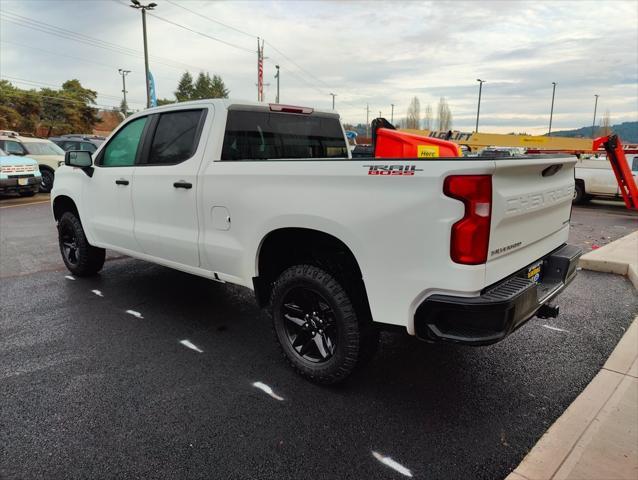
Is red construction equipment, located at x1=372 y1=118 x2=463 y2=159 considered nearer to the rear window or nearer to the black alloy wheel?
the rear window

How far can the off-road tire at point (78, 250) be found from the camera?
5.46 meters

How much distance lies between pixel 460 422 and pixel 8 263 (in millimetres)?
6493

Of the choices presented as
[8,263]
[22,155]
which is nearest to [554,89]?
[22,155]

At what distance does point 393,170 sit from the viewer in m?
2.50

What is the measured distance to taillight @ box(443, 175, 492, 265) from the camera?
7.56 feet

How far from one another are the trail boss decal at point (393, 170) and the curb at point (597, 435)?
1586 mm

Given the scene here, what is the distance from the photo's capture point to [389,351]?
380 cm

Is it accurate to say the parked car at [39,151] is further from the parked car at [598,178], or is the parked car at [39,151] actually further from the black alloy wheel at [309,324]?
the parked car at [598,178]

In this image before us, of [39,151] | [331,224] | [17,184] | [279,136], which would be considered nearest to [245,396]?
[331,224]

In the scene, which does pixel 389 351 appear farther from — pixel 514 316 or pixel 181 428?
pixel 181 428

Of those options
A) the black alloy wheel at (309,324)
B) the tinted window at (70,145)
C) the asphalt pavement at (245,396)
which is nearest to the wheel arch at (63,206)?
the asphalt pavement at (245,396)

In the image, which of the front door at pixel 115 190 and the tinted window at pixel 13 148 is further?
the tinted window at pixel 13 148

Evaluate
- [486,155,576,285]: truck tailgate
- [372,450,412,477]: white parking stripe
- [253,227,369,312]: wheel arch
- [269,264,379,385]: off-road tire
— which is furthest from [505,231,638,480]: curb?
[253,227,369,312]: wheel arch

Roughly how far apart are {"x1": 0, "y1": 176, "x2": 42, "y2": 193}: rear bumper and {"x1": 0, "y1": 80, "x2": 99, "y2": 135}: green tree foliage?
3819cm
